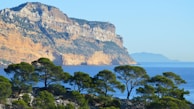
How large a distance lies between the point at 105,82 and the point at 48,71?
7786 mm

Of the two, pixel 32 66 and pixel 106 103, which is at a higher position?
pixel 32 66

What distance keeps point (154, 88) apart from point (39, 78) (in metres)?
15.4

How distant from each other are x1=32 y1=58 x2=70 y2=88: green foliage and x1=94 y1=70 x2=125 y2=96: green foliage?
177 inches

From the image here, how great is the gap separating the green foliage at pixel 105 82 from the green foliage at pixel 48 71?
450 cm

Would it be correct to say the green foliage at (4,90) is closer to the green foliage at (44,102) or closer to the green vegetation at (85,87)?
the green vegetation at (85,87)

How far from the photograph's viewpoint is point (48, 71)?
6700 centimetres

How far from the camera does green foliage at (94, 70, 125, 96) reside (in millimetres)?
66875

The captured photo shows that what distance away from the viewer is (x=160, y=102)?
56.4 m

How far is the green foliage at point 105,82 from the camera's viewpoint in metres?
66.9

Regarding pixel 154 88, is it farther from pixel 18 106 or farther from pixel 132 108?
pixel 18 106

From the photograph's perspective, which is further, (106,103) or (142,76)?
(142,76)

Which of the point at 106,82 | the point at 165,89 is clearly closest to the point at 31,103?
the point at 106,82

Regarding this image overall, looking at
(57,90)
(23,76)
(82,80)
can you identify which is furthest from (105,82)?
(23,76)

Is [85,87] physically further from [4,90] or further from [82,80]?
[4,90]
